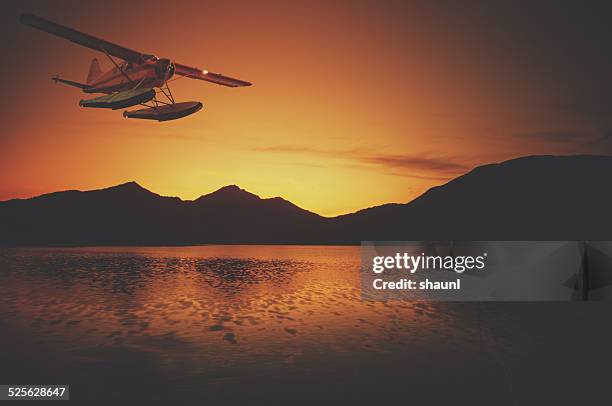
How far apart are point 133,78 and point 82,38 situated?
569cm

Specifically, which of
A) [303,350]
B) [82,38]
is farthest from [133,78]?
[303,350]

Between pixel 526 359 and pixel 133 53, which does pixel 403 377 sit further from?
pixel 133 53

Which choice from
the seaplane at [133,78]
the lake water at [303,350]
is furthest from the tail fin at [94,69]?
the lake water at [303,350]

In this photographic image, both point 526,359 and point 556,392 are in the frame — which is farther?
point 526,359

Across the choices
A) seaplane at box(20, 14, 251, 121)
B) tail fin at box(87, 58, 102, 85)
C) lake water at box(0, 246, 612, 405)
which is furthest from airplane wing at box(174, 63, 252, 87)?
lake water at box(0, 246, 612, 405)

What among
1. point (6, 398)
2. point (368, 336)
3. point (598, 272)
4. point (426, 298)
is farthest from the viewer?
point (426, 298)

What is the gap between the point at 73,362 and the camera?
18578 mm

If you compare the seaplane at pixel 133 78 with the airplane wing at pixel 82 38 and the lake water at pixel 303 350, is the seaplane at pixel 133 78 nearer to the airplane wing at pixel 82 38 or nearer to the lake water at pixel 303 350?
the airplane wing at pixel 82 38

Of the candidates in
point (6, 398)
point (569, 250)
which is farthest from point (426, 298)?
point (6, 398)

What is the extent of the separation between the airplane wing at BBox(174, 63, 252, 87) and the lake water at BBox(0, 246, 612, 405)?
2017 cm

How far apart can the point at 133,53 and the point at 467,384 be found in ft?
118

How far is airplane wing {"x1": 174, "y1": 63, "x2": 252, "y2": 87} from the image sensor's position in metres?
46.6

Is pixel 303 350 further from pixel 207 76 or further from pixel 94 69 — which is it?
pixel 94 69

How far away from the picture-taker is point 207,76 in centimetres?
4794
